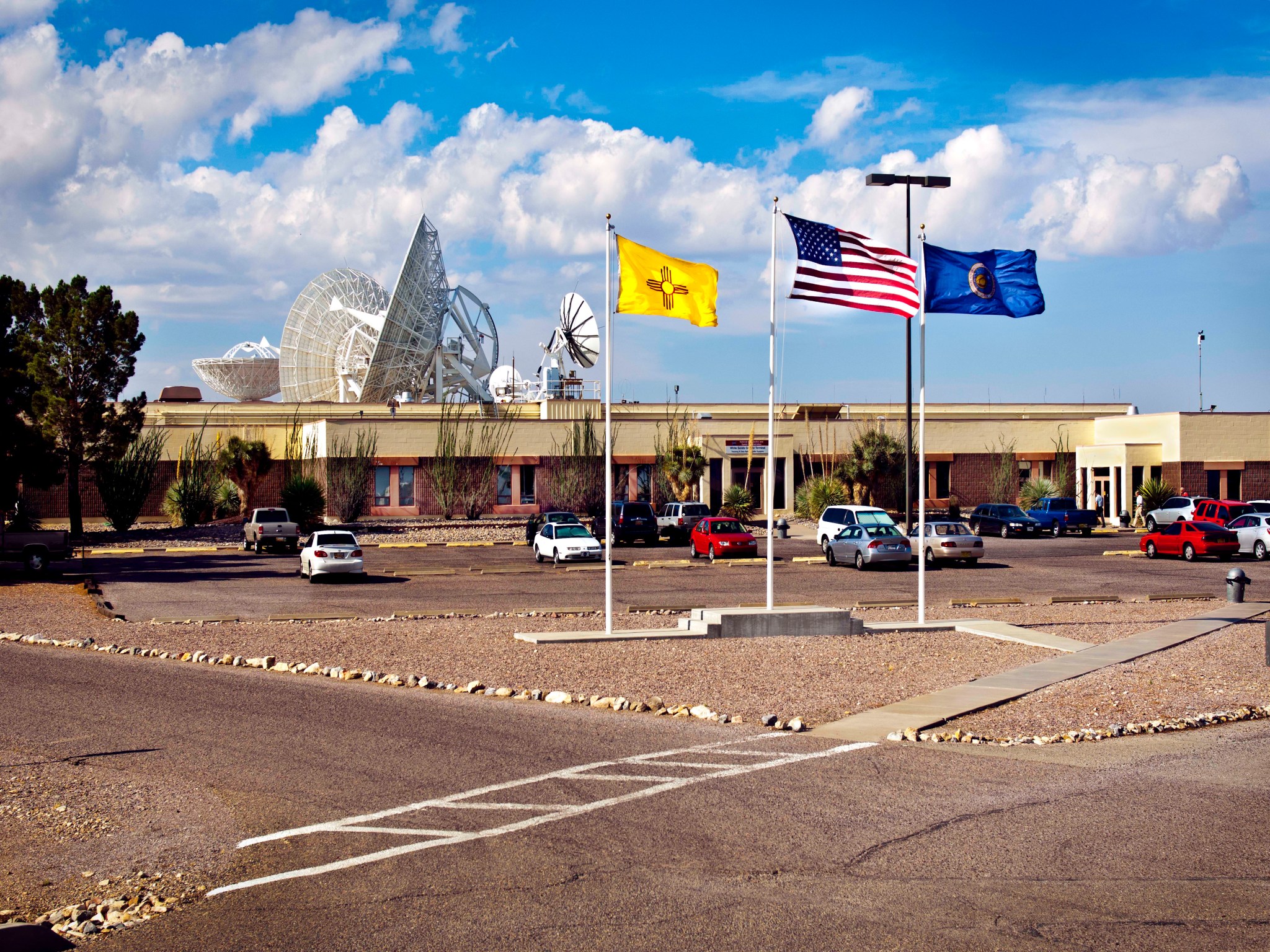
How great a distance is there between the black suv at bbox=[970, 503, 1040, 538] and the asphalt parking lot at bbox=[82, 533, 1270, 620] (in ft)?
21.2

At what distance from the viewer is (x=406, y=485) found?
56281 millimetres

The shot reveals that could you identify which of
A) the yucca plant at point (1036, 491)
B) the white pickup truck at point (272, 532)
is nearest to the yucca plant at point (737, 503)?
the yucca plant at point (1036, 491)

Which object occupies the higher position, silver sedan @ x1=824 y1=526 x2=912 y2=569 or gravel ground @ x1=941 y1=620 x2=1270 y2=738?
silver sedan @ x1=824 y1=526 x2=912 y2=569

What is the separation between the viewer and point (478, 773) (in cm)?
994

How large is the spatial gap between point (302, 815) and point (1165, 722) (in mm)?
8760

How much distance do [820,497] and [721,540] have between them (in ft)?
50.3

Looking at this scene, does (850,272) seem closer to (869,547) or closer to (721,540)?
(869,547)

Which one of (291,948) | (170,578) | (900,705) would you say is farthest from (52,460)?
(291,948)

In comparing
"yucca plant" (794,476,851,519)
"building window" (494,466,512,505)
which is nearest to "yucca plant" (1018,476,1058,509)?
"yucca plant" (794,476,851,519)

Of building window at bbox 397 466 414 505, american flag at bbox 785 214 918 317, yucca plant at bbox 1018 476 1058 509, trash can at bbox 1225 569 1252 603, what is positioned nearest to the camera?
american flag at bbox 785 214 918 317

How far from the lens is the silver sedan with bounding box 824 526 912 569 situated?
33250mm

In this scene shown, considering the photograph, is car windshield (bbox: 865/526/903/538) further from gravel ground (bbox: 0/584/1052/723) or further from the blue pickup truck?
the blue pickup truck

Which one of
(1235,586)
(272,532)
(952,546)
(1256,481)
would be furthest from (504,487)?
(1235,586)

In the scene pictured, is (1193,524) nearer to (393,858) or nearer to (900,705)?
(900,705)
